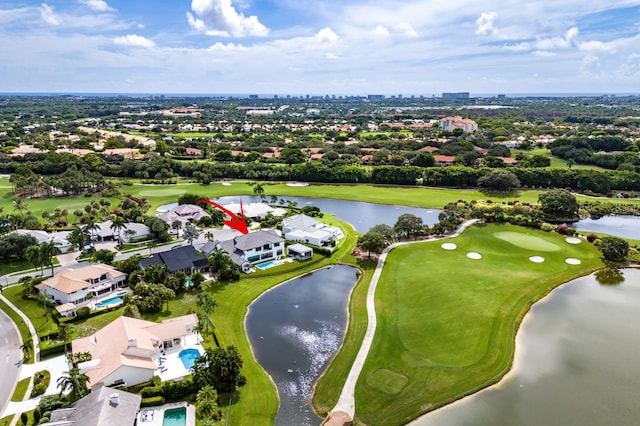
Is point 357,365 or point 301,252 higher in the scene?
point 301,252

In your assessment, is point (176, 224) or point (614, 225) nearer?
point (176, 224)

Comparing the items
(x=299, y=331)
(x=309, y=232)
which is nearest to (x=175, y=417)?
(x=299, y=331)

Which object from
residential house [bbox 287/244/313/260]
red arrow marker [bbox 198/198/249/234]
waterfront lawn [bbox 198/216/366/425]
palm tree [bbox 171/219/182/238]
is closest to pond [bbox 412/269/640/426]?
waterfront lawn [bbox 198/216/366/425]

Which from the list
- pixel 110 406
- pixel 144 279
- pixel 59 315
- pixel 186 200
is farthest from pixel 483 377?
pixel 186 200

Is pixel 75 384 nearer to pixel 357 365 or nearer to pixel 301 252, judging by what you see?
pixel 357 365

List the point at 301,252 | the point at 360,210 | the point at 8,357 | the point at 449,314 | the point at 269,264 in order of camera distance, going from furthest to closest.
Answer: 1. the point at 360,210
2. the point at 301,252
3. the point at 269,264
4. the point at 449,314
5. the point at 8,357

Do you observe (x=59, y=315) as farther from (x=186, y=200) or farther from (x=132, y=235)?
(x=186, y=200)
